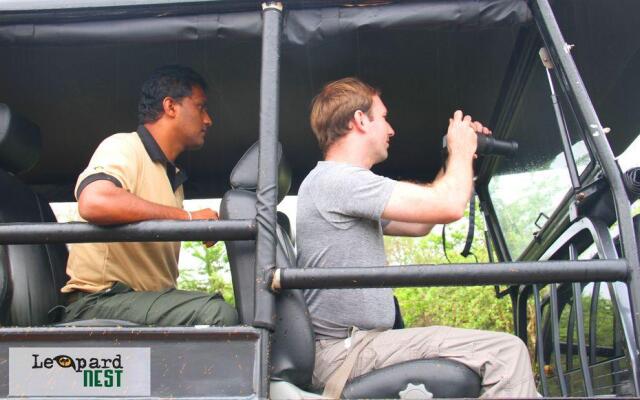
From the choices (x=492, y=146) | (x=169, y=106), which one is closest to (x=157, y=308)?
(x=169, y=106)

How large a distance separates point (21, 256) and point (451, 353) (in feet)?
4.71

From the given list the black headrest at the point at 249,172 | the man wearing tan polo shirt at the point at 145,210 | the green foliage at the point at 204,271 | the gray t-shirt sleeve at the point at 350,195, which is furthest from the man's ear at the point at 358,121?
the green foliage at the point at 204,271

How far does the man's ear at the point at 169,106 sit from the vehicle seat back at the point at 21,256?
464mm

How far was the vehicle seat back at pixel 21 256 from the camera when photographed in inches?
97.3

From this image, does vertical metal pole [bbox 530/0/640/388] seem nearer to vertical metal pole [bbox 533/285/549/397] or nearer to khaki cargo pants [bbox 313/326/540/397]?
khaki cargo pants [bbox 313/326/540/397]

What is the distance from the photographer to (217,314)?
7.55ft

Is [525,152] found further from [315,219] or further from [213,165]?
[213,165]

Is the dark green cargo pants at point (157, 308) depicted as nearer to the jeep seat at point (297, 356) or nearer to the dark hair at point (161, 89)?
the jeep seat at point (297, 356)

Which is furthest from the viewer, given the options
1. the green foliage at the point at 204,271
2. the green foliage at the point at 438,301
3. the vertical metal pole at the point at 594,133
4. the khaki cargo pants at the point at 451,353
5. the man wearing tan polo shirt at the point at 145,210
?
the green foliage at the point at 204,271

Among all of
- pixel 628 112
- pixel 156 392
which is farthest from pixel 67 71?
pixel 628 112

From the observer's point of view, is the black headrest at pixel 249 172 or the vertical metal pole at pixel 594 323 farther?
the vertical metal pole at pixel 594 323

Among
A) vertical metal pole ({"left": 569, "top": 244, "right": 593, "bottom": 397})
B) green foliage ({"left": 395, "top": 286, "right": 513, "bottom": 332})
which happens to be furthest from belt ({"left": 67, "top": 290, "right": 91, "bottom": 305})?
green foliage ({"left": 395, "top": 286, "right": 513, "bottom": 332})

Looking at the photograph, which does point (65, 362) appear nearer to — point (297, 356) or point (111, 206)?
point (111, 206)

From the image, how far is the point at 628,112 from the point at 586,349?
882mm
